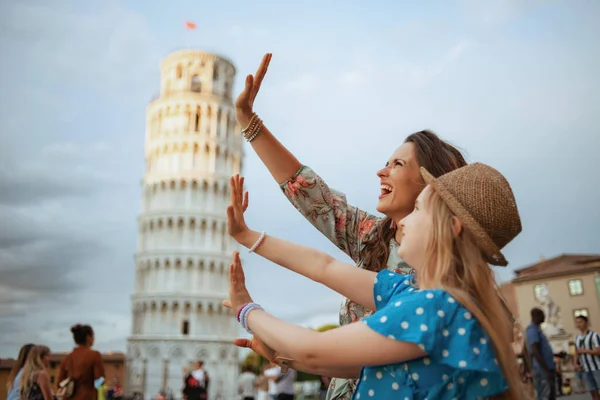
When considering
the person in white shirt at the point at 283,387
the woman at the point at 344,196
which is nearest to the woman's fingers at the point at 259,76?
the woman at the point at 344,196

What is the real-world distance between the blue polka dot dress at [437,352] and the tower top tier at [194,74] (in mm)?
48357

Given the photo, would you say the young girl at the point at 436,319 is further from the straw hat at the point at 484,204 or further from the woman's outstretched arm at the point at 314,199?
the woman's outstretched arm at the point at 314,199

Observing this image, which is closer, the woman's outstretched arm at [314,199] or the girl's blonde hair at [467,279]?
the girl's blonde hair at [467,279]

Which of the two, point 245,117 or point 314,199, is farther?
point 314,199

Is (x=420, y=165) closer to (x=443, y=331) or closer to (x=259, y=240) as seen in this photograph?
(x=259, y=240)

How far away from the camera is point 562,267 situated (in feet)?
141

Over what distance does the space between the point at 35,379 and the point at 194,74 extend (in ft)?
149

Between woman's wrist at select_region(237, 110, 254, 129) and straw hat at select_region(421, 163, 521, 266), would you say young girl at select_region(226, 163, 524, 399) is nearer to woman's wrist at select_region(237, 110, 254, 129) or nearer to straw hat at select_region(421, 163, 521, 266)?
straw hat at select_region(421, 163, 521, 266)

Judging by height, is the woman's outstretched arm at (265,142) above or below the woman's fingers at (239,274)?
above

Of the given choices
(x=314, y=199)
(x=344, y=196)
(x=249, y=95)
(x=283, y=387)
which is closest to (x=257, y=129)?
(x=249, y=95)

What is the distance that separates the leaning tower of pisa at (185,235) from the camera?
41.8 meters

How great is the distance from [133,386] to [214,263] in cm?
1103

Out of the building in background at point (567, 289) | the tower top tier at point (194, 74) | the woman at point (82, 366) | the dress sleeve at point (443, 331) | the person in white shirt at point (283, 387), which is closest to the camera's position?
the dress sleeve at point (443, 331)

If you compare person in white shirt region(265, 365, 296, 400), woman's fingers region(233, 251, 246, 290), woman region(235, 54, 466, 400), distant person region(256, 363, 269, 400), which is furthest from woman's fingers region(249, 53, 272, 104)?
distant person region(256, 363, 269, 400)
